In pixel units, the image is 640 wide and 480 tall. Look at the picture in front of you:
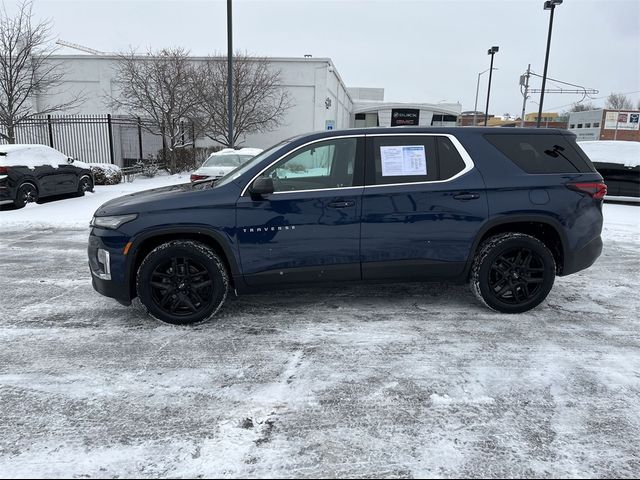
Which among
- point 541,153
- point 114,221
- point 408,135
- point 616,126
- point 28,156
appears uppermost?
point 616,126

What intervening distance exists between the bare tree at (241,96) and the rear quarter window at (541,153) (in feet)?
69.3

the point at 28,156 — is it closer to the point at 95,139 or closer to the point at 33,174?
the point at 33,174

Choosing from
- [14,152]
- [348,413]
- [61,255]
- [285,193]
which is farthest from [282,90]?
[348,413]

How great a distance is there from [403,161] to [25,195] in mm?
10291

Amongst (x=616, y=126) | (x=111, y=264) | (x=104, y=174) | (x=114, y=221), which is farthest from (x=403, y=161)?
(x=616, y=126)

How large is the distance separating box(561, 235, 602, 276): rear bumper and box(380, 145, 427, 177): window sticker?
5.62 feet

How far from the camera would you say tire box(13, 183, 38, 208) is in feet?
35.2

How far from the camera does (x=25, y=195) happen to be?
11.0m

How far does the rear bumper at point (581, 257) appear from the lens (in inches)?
178

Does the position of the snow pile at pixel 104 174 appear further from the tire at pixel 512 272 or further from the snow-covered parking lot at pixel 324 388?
the tire at pixel 512 272

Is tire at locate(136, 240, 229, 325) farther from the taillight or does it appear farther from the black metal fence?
the black metal fence

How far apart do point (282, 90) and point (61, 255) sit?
24456mm

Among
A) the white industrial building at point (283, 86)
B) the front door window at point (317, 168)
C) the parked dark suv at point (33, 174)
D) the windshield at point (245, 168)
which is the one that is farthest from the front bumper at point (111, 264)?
the white industrial building at point (283, 86)

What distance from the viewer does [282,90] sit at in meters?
29.3
